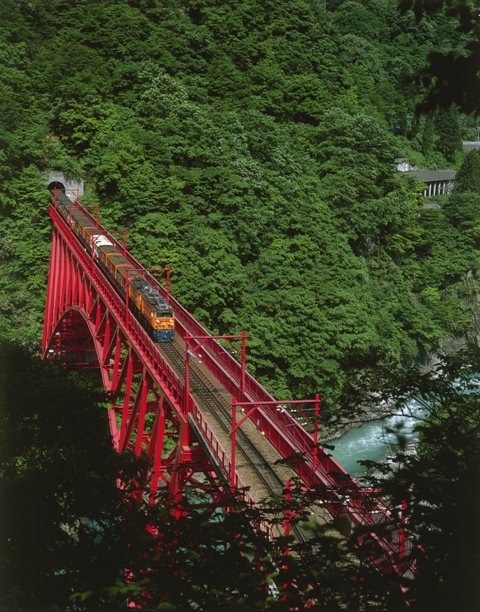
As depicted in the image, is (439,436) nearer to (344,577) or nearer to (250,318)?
(344,577)

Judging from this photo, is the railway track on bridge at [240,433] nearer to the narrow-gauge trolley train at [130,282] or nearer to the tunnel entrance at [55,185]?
the narrow-gauge trolley train at [130,282]

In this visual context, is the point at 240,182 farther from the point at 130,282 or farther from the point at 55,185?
the point at 130,282

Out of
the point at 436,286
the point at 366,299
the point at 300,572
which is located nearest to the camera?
the point at 300,572

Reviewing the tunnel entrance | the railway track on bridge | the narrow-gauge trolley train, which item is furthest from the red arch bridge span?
the tunnel entrance

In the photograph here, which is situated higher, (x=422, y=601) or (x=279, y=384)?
(x=422, y=601)

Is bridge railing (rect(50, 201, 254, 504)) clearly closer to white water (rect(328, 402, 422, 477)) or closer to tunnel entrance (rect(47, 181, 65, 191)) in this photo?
tunnel entrance (rect(47, 181, 65, 191))

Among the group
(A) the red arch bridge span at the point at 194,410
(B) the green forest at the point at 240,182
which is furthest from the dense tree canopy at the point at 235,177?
(A) the red arch bridge span at the point at 194,410

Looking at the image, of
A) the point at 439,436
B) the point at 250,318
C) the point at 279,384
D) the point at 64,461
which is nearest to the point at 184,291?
the point at 250,318

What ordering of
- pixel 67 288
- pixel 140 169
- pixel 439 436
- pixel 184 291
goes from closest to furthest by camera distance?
1. pixel 439 436
2. pixel 67 288
3. pixel 184 291
4. pixel 140 169
